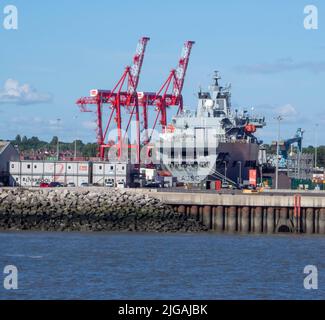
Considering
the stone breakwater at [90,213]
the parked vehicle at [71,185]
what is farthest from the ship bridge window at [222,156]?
the stone breakwater at [90,213]

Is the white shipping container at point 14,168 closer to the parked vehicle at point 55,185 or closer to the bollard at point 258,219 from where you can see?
the parked vehicle at point 55,185

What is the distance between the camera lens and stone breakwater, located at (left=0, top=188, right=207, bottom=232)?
73.3 metres

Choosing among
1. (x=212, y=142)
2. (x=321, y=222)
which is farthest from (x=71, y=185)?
(x=321, y=222)

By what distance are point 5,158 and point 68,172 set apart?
8.78 meters

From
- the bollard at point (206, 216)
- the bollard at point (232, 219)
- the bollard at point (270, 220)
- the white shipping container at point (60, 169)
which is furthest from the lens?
the white shipping container at point (60, 169)

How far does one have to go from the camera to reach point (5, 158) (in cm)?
11225

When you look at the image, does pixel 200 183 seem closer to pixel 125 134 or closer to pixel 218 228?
pixel 125 134

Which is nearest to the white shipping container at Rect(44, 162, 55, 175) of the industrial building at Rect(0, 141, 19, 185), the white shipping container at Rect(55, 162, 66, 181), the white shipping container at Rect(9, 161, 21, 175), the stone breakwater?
the white shipping container at Rect(55, 162, 66, 181)

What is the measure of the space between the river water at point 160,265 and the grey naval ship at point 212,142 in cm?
5077

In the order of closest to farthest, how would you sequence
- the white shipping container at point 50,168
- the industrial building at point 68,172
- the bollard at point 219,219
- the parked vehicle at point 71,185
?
the bollard at point 219,219, the parked vehicle at point 71,185, the industrial building at point 68,172, the white shipping container at point 50,168

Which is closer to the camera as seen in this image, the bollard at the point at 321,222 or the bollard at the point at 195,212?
the bollard at the point at 321,222

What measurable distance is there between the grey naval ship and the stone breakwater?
143ft

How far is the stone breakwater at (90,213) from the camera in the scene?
2886 inches
